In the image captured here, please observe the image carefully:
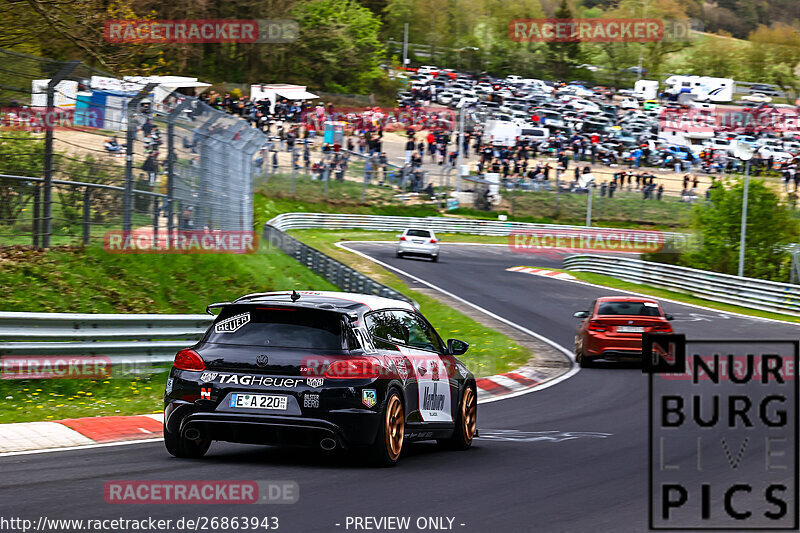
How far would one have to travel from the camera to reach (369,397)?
800cm

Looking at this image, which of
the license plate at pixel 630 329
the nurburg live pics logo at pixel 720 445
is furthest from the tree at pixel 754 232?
the license plate at pixel 630 329

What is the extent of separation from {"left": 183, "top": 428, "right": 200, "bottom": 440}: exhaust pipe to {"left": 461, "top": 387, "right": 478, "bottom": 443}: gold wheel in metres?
2.84

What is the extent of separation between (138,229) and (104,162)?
1.48 m

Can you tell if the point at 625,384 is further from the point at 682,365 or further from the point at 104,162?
the point at 104,162

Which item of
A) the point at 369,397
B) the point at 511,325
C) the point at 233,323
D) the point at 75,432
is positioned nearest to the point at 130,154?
the point at 75,432

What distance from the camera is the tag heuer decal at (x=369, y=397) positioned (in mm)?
7957

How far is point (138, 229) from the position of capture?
55.0ft

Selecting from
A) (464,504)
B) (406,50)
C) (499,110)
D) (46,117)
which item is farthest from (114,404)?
(406,50)

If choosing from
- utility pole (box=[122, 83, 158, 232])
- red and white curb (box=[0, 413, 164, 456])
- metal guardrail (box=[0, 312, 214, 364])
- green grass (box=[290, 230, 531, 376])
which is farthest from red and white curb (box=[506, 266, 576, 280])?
red and white curb (box=[0, 413, 164, 456])

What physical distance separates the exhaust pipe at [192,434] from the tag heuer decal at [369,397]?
4.13 ft

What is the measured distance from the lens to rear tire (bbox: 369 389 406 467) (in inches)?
317

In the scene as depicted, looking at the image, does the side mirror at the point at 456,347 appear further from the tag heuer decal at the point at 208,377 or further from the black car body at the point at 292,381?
the tag heuer decal at the point at 208,377

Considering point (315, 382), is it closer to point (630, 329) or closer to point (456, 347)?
point (456, 347)

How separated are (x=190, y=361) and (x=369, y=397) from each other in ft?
4.56
